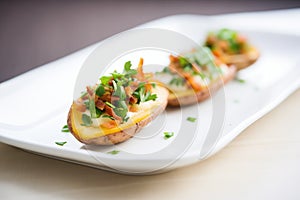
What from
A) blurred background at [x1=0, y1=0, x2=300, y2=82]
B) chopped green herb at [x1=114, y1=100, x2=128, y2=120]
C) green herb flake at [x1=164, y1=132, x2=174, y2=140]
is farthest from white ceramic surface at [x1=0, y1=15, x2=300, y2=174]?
blurred background at [x1=0, y1=0, x2=300, y2=82]

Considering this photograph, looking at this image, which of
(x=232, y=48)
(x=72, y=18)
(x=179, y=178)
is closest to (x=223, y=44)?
(x=232, y=48)

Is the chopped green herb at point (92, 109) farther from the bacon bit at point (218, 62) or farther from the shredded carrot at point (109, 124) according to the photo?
the bacon bit at point (218, 62)

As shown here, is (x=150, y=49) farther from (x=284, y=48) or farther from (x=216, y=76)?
(x=284, y=48)

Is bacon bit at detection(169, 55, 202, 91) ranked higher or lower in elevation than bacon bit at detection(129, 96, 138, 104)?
lower

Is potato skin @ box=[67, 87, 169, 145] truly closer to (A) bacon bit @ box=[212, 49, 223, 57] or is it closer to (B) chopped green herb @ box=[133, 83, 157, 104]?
(B) chopped green herb @ box=[133, 83, 157, 104]

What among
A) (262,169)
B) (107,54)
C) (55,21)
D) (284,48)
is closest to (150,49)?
(107,54)

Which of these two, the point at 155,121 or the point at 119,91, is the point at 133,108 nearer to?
the point at 119,91
